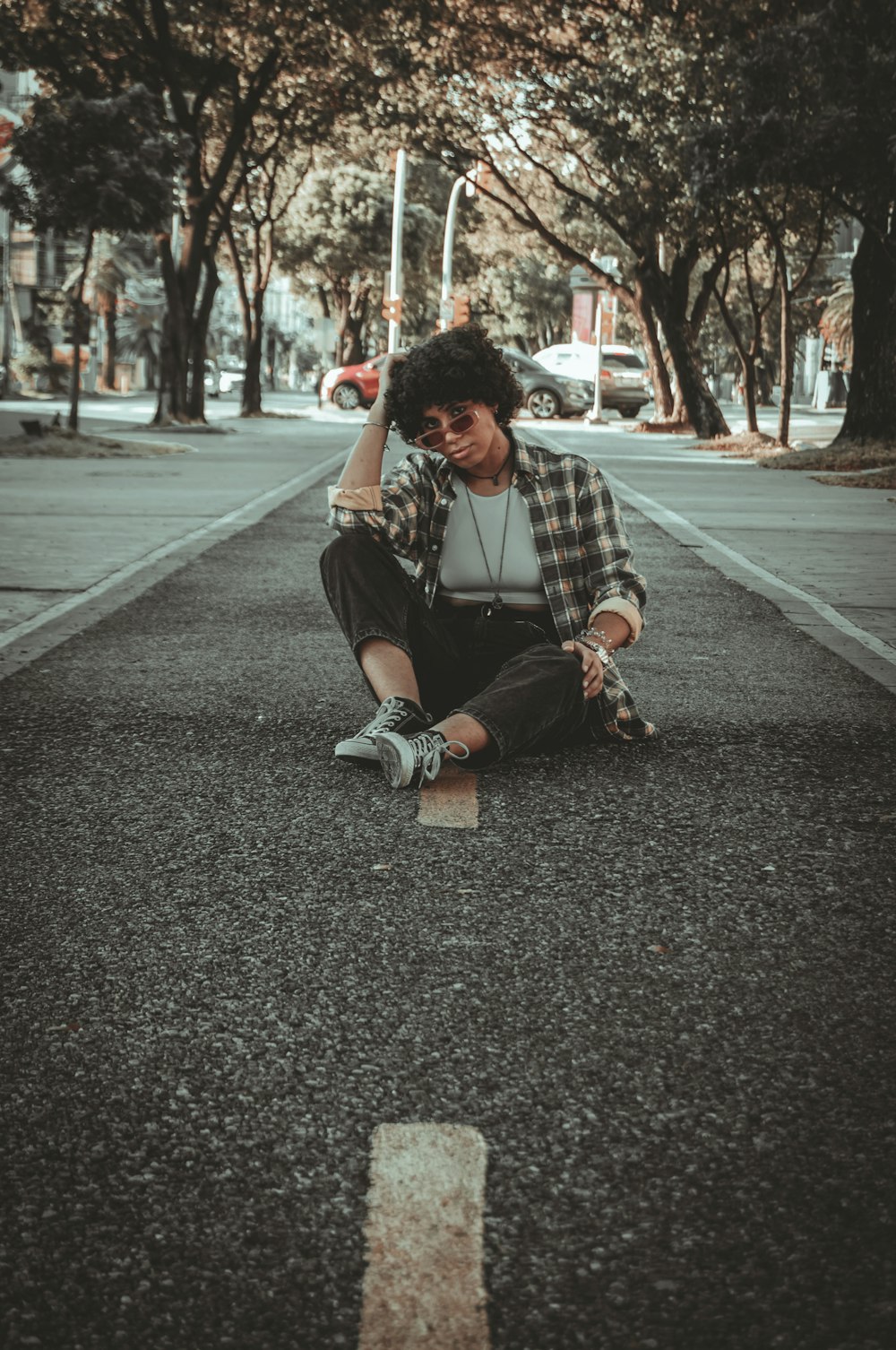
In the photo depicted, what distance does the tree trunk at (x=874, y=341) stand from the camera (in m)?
21.4

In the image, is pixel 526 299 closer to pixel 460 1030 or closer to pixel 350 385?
pixel 350 385

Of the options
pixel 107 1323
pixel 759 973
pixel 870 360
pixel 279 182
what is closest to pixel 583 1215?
pixel 107 1323

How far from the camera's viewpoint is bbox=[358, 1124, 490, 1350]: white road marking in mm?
1957

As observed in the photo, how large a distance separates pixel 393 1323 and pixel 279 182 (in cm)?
4930

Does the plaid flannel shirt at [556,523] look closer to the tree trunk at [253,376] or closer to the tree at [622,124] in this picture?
the tree at [622,124]

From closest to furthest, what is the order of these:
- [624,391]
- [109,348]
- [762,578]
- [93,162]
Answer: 1. [762,578]
2. [93,162]
3. [624,391]
4. [109,348]

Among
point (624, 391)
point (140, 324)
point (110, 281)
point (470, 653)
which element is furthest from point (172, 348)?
point (140, 324)

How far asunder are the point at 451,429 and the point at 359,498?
0.36 m

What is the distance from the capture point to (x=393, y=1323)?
197 centimetres

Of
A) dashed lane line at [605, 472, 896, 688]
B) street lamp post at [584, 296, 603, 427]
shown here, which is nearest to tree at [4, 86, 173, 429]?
dashed lane line at [605, 472, 896, 688]

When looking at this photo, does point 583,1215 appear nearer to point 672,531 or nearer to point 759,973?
point 759,973

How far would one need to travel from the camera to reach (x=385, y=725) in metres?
4.49

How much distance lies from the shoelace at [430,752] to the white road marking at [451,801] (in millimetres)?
73

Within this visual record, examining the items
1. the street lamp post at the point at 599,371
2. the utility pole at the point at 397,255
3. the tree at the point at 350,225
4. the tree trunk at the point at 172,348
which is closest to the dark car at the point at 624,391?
the street lamp post at the point at 599,371
